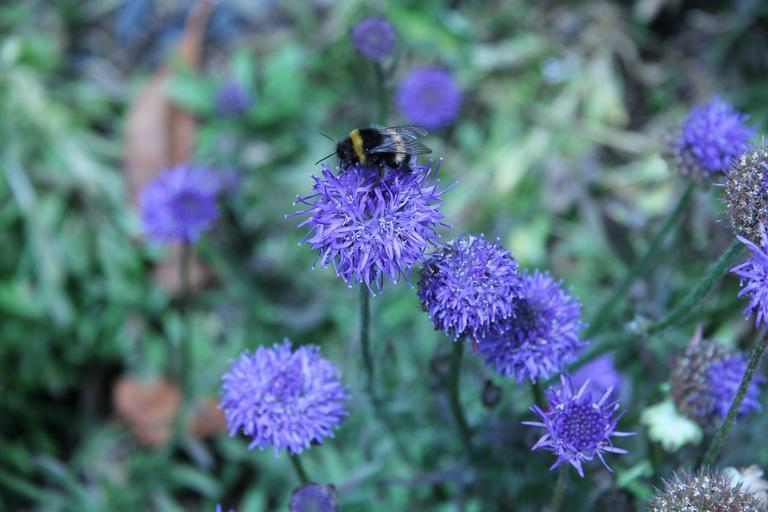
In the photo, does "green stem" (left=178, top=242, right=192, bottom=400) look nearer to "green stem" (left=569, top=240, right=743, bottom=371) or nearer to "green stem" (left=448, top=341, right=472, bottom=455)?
"green stem" (left=448, top=341, right=472, bottom=455)

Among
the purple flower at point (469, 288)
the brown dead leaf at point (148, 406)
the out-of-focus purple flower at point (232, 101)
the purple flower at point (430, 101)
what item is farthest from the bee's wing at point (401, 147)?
the brown dead leaf at point (148, 406)

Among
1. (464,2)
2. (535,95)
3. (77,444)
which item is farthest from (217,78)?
(77,444)

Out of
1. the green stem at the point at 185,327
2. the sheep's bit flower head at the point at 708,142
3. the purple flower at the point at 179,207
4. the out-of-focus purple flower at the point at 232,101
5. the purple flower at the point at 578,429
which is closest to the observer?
the purple flower at the point at 578,429

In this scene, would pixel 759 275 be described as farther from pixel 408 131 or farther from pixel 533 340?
pixel 408 131

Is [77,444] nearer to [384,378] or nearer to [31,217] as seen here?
[31,217]

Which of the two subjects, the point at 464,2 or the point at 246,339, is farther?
the point at 464,2

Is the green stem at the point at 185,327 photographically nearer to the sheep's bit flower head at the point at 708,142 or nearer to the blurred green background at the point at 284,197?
the blurred green background at the point at 284,197
